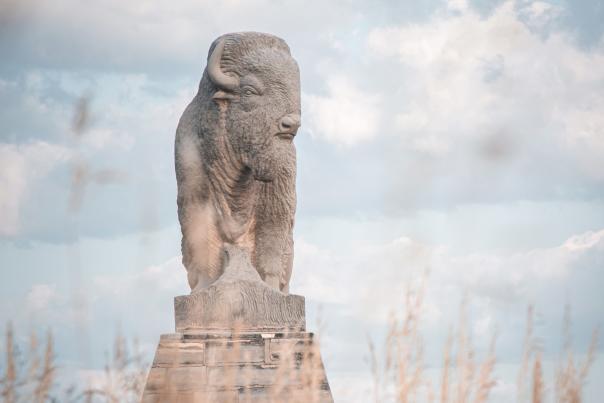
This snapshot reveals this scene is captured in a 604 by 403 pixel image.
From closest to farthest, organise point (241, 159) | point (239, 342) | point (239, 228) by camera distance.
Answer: point (239, 342) → point (241, 159) → point (239, 228)

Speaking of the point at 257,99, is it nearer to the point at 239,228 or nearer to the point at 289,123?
the point at 289,123

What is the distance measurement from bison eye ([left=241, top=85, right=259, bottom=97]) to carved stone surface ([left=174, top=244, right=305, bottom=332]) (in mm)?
1297

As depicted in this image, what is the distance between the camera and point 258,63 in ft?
24.0

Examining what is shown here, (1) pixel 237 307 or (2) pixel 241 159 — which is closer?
(1) pixel 237 307

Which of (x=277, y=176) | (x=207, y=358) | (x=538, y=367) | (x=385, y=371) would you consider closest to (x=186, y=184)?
(x=277, y=176)

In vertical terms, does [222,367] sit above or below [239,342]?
below

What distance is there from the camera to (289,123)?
722 centimetres

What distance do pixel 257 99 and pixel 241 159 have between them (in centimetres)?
47

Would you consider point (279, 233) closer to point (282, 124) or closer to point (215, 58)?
point (282, 124)

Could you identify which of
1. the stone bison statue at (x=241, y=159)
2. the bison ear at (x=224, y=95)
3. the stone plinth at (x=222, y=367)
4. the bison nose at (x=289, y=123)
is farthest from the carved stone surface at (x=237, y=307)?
the bison ear at (x=224, y=95)

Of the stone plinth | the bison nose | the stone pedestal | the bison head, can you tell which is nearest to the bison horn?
the bison head

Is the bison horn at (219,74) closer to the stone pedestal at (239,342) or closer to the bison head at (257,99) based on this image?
the bison head at (257,99)

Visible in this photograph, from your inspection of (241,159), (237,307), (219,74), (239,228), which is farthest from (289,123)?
(237,307)

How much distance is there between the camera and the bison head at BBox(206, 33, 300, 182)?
7230 millimetres
